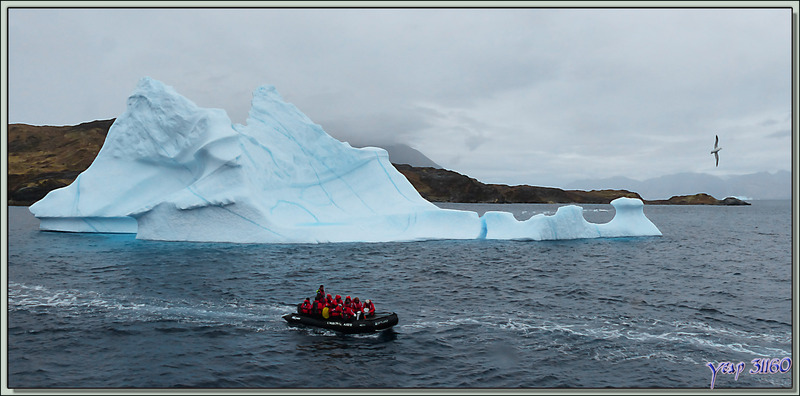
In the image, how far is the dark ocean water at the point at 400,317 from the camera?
1038cm

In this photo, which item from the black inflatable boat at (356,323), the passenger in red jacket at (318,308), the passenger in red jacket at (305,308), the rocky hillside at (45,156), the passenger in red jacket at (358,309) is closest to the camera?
the black inflatable boat at (356,323)

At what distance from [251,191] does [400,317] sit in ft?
56.5

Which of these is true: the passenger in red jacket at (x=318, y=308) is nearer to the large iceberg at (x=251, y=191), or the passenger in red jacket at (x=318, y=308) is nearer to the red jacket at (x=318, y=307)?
the red jacket at (x=318, y=307)

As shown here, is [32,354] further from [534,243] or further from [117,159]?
[534,243]

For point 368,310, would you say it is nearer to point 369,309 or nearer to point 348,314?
point 369,309

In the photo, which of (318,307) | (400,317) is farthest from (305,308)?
(400,317)

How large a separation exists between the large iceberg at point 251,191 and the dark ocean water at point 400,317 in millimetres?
2871

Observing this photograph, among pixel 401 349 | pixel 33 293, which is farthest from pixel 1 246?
pixel 33 293

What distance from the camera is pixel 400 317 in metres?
14.4

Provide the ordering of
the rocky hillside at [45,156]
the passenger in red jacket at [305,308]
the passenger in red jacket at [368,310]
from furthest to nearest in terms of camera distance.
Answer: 1. the rocky hillside at [45,156]
2. the passenger in red jacket at [305,308]
3. the passenger in red jacket at [368,310]

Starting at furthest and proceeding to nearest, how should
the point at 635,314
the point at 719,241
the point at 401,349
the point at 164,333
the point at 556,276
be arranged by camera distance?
1. the point at 719,241
2. the point at 556,276
3. the point at 635,314
4. the point at 164,333
5. the point at 401,349

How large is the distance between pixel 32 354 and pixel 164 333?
261 cm

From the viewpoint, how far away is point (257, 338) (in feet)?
40.5

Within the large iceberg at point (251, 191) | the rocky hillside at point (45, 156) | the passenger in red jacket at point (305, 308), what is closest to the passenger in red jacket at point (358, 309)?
the passenger in red jacket at point (305, 308)
